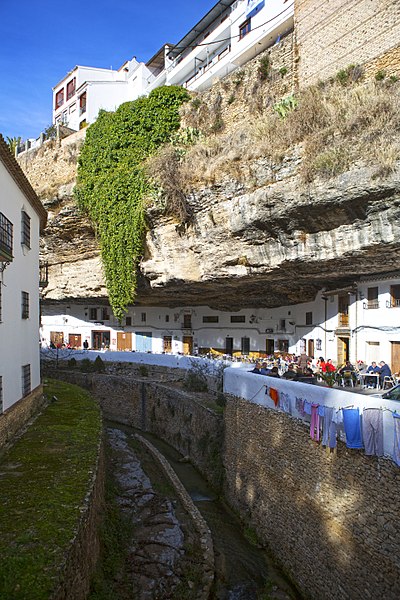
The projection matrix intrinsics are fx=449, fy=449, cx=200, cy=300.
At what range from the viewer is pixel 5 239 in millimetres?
11719

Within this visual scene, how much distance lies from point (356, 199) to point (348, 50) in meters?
6.82

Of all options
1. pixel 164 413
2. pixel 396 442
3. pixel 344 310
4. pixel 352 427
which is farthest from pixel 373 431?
pixel 164 413

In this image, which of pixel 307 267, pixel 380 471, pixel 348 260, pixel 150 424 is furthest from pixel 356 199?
pixel 150 424

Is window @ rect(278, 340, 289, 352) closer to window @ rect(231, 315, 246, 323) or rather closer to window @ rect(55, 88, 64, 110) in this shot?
window @ rect(231, 315, 246, 323)

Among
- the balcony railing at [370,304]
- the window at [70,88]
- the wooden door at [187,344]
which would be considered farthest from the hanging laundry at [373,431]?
the window at [70,88]

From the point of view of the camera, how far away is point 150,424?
22156 millimetres

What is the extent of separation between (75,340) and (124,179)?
18827 millimetres

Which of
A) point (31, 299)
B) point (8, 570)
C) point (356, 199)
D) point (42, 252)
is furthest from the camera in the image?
point (42, 252)

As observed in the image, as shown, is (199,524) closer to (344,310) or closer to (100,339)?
(344,310)

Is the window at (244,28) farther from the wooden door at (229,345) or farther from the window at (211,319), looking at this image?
the wooden door at (229,345)

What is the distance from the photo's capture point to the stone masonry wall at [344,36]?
15055 mm

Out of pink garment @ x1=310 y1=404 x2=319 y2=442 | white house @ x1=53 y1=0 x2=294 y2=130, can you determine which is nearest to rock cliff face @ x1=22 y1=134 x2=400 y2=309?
pink garment @ x1=310 y1=404 x2=319 y2=442

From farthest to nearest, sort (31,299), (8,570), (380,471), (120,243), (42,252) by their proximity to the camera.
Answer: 1. (42,252)
2. (120,243)
3. (31,299)
4. (380,471)
5. (8,570)

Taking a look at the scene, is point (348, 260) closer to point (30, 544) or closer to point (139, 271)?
point (139, 271)
